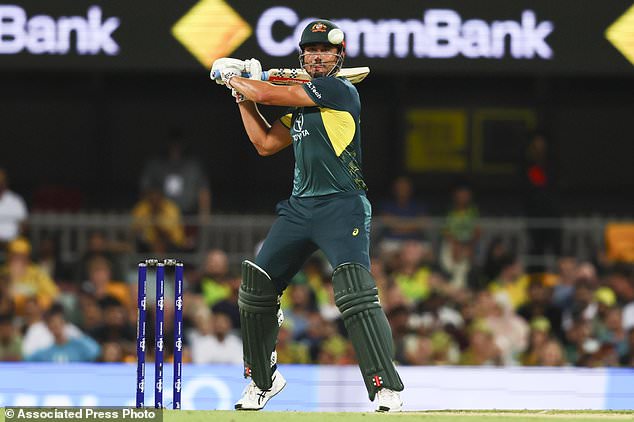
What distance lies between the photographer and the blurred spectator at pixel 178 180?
1309cm

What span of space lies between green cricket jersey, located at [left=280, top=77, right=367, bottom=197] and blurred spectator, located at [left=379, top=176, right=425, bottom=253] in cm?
531

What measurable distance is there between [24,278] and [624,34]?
16.3 ft

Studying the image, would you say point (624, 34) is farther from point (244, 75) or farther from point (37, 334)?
point (37, 334)

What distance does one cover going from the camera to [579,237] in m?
12.8

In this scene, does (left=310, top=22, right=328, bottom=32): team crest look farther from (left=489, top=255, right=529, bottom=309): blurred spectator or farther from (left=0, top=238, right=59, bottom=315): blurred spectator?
(left=489, top=255, right=529, bottom=309): blurred spectator

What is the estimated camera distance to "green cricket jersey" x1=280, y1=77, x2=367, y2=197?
7.03 metres

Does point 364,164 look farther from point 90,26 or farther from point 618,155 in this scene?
point 90,26

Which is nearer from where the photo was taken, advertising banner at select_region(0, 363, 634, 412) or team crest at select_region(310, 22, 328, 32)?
team crest at select_region(310, 22, 328, 32)

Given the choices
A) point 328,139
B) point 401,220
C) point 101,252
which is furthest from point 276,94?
point 401,220

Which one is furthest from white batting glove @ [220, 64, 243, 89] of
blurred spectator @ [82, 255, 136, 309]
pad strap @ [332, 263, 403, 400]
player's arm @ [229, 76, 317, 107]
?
blurred spectator @ [82, 255, 136, 309]

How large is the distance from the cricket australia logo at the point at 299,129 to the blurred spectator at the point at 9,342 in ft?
15.1

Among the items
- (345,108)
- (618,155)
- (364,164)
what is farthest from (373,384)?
(618,155)

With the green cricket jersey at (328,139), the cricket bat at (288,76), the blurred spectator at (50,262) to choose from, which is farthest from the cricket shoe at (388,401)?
the blurred spectator at (50,262)

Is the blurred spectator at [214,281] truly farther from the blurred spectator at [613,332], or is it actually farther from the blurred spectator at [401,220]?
the blurred spectator at [613,332]
